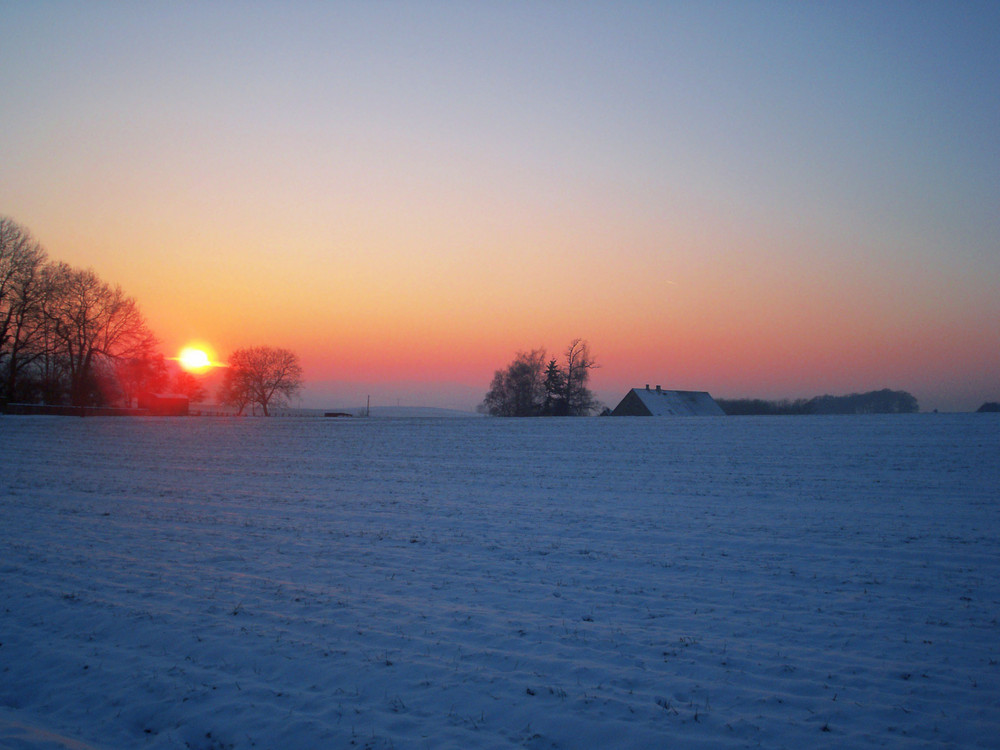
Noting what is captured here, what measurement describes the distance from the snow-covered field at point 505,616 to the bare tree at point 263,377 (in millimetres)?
96659

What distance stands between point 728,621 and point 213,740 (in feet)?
18.1

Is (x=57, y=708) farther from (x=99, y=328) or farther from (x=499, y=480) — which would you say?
(x=99, y=328)

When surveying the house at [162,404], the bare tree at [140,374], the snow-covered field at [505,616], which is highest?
the bare tree at [140,374]

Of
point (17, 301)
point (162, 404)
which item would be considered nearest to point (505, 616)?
point (17, 301)

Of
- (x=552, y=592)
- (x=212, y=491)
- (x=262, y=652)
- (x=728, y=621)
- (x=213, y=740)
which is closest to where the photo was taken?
(x=213, y=740)

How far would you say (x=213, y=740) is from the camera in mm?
4922

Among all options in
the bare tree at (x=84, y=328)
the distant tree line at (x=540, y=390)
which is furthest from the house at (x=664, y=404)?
the bare tree at (x=84, y=328)


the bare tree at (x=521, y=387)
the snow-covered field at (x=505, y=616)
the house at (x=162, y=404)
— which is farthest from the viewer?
the bare tree at (x=521, y=387)

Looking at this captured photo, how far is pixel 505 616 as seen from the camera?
24.3 feet

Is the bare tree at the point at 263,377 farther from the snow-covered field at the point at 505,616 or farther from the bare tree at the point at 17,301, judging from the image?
the snow-covered field at the point at 505,616

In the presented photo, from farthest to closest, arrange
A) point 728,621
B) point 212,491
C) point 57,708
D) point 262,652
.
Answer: point 212,491 < point 728,621 < point 262,652 < point 57,708

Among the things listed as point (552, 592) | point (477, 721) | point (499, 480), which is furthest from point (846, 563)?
point (499, 480)

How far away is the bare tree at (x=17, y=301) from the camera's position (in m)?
54.6

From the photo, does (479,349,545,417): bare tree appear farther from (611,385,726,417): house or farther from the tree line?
the tree line
